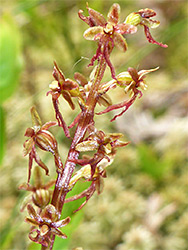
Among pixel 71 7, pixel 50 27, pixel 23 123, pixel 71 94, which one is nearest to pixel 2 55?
pixel 23 123

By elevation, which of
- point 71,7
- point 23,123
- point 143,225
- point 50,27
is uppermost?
point 71,7

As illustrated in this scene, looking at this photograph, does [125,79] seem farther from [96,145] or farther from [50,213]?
[50,213]

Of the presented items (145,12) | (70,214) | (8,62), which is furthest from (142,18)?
(8,62)

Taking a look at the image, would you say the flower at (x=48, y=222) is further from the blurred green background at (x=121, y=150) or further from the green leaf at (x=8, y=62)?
the green leaf at (x=8, y=62)

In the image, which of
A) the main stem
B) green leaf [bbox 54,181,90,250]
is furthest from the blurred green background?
the main stem

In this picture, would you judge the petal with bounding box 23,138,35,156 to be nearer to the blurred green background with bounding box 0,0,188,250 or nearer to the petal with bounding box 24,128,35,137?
the petal with bounding box 24,128,35,137

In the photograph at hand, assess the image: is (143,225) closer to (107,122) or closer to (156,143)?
(156,143)
